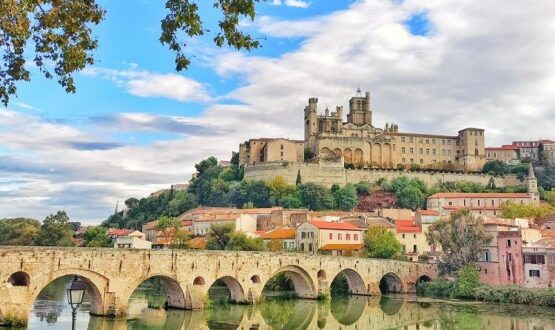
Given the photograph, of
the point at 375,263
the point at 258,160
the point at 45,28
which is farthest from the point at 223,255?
the point at 258,160

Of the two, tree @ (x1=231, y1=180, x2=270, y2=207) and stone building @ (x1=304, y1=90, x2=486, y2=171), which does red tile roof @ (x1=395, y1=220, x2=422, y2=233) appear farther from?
stone building @ (x1=304, y1=90, x2=486, y2=171)

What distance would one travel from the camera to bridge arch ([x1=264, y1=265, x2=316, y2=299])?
4299 cm

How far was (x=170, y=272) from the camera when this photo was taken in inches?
1329

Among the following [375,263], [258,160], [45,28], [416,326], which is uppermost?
[258,160]

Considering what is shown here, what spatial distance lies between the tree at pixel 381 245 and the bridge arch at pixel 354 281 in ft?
16.4

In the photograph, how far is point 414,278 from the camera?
50.8m

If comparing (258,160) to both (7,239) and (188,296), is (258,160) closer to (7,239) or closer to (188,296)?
(7,239)

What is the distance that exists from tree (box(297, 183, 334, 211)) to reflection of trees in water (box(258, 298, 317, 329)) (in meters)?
42.7

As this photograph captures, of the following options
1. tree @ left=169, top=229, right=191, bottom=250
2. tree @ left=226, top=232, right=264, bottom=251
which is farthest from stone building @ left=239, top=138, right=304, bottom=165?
tree @ left=226, top=232, right=264, bottom=251

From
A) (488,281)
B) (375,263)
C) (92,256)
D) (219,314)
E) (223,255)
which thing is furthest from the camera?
(375,263)

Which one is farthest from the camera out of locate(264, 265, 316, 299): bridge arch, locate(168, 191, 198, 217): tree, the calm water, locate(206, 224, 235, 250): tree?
locate(168, 191, 198, 217): tree

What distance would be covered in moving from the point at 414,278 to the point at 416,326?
1884 centimetres

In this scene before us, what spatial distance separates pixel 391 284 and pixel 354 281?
187 inches

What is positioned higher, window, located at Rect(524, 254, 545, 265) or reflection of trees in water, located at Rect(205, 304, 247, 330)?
window, located at Rect(524, 254, 545, 265)
